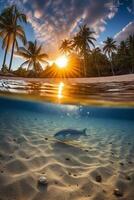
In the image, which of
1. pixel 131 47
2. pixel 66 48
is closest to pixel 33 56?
pixel 66 48

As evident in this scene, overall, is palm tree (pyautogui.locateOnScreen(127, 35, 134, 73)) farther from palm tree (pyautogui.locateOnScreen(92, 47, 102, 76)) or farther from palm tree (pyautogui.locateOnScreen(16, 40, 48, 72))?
palm tree (pyautogui.locateOnScreen(16, 40, 48, 72))

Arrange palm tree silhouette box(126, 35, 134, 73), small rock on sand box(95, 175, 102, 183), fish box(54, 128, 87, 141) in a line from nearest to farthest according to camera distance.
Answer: small rock on sand box(95, 175, 102, 183), fish box(54, 128, 87, 141), palm tree silhouette box(126, 35, 134, 73)

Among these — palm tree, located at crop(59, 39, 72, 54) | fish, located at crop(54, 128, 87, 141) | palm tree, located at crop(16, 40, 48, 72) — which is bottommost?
fish, located at crop(54, 128, 87, 141)

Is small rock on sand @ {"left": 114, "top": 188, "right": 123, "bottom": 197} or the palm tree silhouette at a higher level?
the palm tree silhouette

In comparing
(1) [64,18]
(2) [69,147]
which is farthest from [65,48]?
(2) [69,147]

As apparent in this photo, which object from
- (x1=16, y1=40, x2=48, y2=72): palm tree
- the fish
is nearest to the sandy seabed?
the fish

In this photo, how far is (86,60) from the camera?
152ft

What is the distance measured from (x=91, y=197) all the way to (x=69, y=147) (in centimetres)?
340

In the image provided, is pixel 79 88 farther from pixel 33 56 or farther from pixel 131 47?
pixel 131 47

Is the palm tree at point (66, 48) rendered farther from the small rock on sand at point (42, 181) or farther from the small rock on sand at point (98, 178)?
the small rock on sand at point (42, 181)

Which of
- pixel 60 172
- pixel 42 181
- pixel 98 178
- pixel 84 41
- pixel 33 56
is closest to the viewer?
pixel 42 181

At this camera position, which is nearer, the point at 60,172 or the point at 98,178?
the point at 98,178

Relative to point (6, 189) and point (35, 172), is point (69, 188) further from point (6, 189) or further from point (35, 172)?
point (6, 189)

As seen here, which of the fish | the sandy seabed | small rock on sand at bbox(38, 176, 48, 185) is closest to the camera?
the sandy seabed
